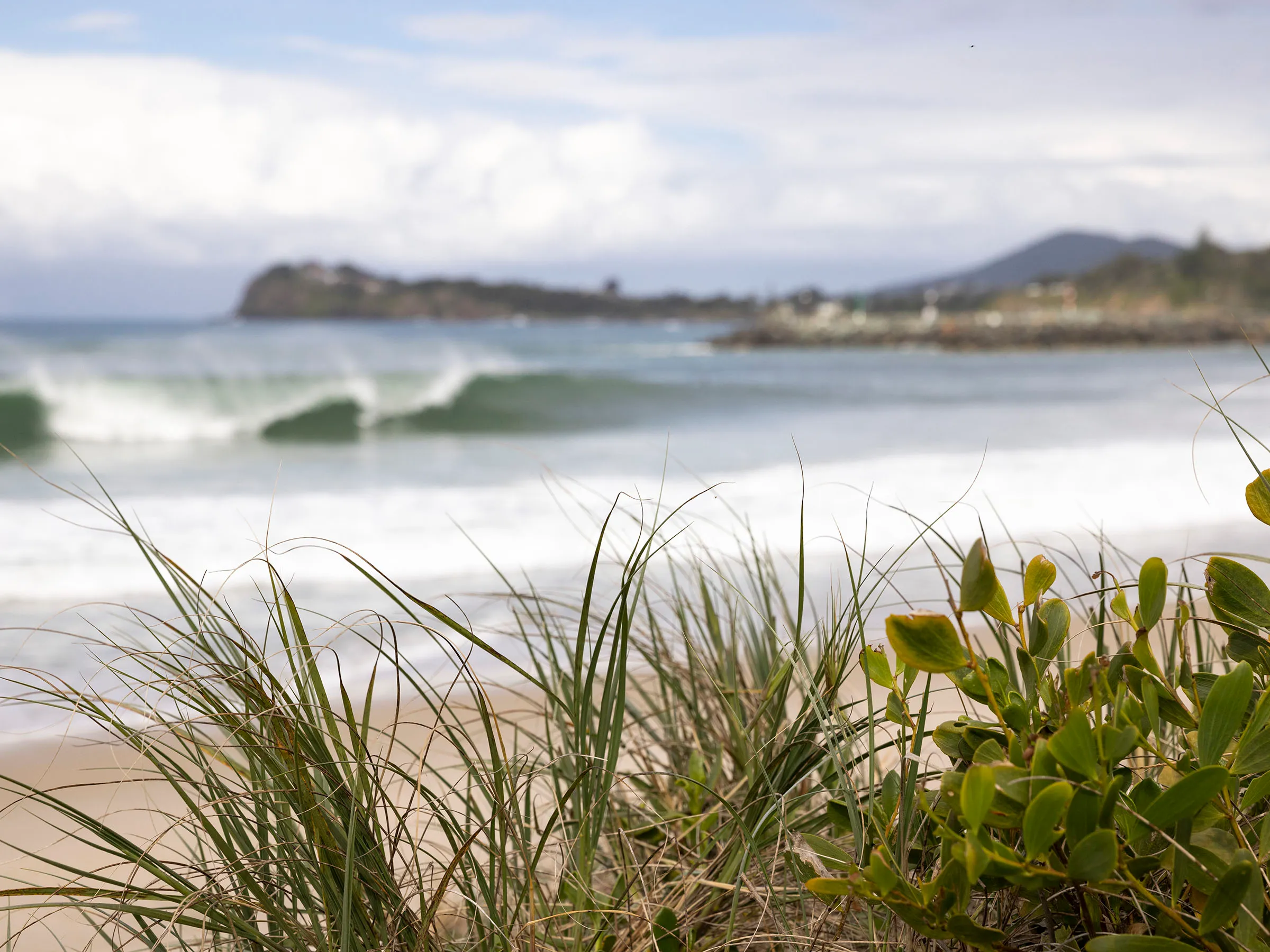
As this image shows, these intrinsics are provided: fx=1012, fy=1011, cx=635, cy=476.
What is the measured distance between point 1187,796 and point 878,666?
0.95ft

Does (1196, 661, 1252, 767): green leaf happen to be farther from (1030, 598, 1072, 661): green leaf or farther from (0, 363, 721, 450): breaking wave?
(0, 363, 721, 450): breaking wave

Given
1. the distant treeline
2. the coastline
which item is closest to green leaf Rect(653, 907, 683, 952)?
the coastline

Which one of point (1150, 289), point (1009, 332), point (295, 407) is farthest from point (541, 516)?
point (1150, 289)

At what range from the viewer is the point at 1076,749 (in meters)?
0.70

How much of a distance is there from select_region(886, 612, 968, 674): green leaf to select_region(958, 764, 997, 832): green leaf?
0.09 meters

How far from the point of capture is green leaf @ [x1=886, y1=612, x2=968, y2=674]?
2.44ft

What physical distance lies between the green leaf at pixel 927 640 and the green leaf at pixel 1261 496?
1.37ft

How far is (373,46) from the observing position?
14.0m

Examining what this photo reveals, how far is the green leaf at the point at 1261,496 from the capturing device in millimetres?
Result: 969

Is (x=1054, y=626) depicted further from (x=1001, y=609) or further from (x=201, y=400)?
(x=201, y=400)

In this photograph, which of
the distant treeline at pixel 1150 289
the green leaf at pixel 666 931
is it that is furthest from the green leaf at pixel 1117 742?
the distant treeline at pixel 1150 289

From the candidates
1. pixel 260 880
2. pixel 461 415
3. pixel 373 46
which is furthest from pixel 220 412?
pixel 260 880

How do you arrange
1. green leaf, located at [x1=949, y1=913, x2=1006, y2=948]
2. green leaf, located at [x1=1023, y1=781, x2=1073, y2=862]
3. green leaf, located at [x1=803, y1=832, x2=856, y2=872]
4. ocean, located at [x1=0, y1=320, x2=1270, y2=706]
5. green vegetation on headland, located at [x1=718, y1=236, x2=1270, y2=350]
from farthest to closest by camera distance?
green vegetation on headland, located at [x1=718, y1=236, x2=1270, y2=350]
ocean, located at [x1=0, y1=320, x2=1270, y2=706]
green leaf, located at [x1=803, y1=832, x2=856, y2=872]
green leaf, located at [x1=949, y1=913, x2=1006, y2=948]
green leaf, located at [x1=1023, y1=781, x2=1073, y2=862]

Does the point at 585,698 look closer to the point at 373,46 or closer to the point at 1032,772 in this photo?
the point at 1032,772
